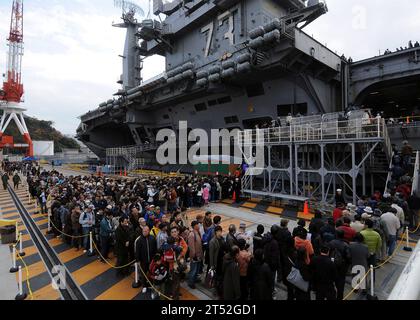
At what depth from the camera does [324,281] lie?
4910 millimetres

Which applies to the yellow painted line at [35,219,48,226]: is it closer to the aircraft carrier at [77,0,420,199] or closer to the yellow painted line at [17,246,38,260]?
the yellow painted line at [17,246,38,260]

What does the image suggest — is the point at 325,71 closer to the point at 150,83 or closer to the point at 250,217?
the point at 250,217

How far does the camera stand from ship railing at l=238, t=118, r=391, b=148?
1260cm

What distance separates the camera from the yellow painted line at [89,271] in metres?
7.30

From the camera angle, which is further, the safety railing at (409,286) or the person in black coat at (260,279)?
the person in black coat at (260,279)

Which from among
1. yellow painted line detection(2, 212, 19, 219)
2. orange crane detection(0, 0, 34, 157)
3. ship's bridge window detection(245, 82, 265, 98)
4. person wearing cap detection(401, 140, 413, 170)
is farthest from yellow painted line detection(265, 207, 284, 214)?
orange crane detection(0, 0, 34, 157)

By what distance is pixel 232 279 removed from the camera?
5.11 meters

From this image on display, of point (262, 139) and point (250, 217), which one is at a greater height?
point (262, 139)

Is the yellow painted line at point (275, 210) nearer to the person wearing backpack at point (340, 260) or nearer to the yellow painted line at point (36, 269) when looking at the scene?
the person wearing backpack at point (340, 260)

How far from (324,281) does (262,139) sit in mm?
12911

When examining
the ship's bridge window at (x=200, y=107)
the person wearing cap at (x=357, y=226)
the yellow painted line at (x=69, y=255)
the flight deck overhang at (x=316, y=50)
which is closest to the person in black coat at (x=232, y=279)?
the person wearing cap at (x=357, y=226)

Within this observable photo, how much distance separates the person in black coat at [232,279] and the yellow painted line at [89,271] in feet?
14.9

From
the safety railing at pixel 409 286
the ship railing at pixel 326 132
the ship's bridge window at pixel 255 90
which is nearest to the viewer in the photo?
the safety railing at pixel 409 286
